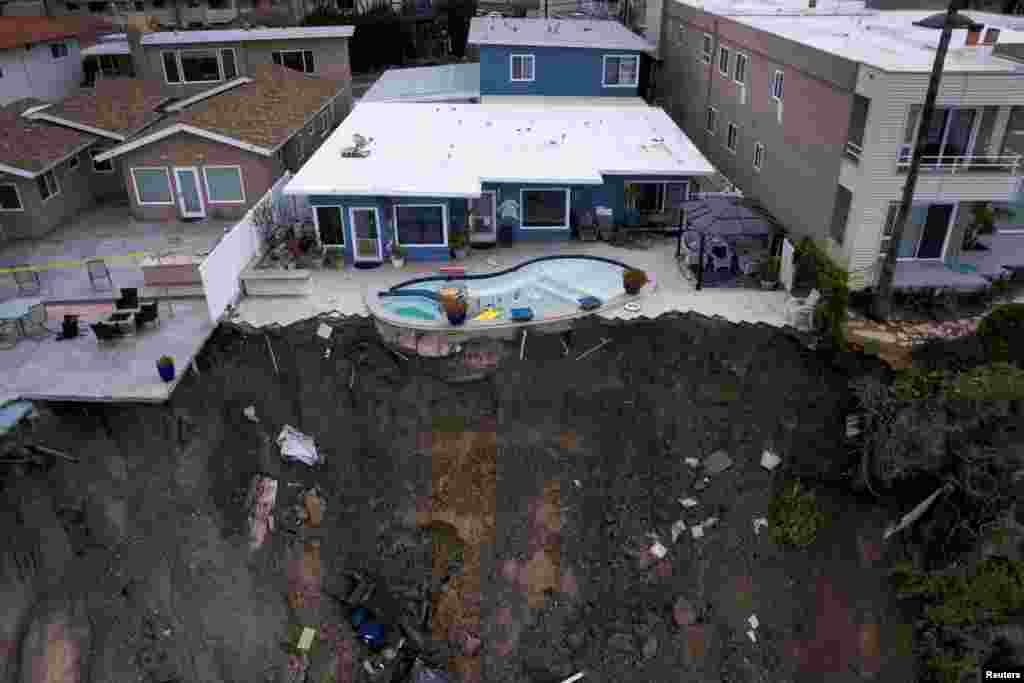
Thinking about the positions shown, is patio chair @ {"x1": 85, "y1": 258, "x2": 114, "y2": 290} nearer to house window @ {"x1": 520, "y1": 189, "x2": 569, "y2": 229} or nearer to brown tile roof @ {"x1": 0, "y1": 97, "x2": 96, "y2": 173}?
brown tile roof @ {"x1": 0, "y1": 97, "x2": 96, "y2": 173}

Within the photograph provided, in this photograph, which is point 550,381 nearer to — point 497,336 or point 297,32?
point 497,336

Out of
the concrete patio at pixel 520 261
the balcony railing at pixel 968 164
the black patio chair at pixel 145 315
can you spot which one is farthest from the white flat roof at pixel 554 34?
the black patio chair at pixel 145 315

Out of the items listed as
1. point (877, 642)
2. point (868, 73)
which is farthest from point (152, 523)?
point (868, 73)

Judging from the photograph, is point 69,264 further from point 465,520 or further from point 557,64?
point 557,64

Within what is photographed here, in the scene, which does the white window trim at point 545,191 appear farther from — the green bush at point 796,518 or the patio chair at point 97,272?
the patio chair at point 97,272

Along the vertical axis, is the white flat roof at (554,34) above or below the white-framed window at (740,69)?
above

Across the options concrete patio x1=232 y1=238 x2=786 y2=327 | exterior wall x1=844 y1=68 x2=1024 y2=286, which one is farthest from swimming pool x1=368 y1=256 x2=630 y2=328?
exterior wall x1=844 y1=68 x2=1024 y2=286
